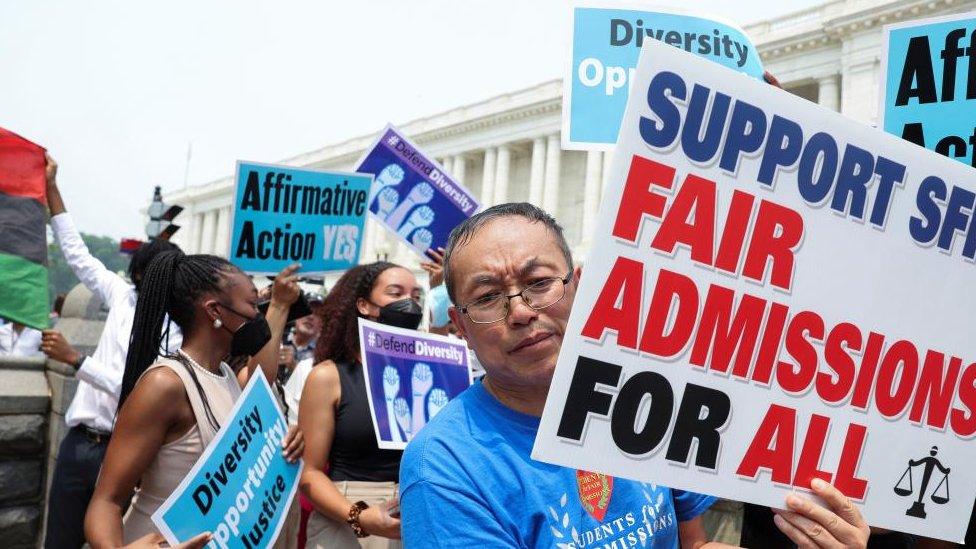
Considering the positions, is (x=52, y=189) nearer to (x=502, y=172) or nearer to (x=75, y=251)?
(x=75, y=251)

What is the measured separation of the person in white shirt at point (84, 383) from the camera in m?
3.46

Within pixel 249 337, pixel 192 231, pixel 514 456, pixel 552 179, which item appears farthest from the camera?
pixel 192 231

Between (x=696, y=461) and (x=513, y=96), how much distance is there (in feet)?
148

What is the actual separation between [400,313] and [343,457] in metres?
0.83

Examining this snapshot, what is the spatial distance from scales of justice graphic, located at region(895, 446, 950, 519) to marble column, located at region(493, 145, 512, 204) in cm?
4367

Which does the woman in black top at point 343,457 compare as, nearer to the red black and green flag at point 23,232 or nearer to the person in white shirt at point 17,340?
the red black and green flag at point 23,232

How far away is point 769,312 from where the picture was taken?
1522 millimetres

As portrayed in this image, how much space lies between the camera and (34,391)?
5.49 m

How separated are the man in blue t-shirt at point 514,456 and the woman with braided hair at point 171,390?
1.15 meters

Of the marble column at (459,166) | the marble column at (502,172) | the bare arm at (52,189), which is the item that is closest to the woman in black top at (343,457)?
the bare arm at (52,189)

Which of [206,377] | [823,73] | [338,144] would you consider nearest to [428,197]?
[206,377]

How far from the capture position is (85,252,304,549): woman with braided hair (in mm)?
2377

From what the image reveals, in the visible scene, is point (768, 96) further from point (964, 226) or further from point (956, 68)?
point (956, 68)

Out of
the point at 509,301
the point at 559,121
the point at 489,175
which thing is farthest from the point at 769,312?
the point at 489,175
